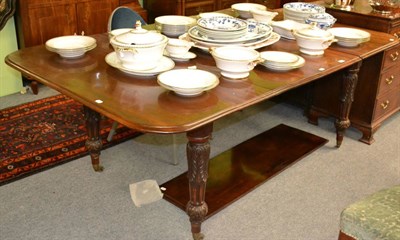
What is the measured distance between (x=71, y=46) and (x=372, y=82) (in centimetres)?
183

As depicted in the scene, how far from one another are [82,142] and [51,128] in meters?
0.30

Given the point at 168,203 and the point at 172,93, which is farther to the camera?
the point at 168,203

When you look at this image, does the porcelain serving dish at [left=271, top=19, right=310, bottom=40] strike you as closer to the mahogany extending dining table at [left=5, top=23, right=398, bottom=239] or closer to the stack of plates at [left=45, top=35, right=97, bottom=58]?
the mahogany extending dining table at [left=5, top=23, right=398, bottom=239]

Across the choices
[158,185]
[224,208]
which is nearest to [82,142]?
[158,185]

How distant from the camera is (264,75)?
75.4 inches

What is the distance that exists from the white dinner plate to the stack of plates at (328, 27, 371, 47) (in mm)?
929

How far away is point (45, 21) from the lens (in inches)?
132

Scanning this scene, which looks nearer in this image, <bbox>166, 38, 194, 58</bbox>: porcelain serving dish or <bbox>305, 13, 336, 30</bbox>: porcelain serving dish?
<bbox>166, 38, 194, 58</bbox>: porcelain serving dish

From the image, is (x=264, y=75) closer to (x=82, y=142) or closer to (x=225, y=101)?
(x=225, y=101)

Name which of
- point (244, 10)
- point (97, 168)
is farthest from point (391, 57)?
point (97, 168)

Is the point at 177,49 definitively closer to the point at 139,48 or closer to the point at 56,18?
the point at 139,48

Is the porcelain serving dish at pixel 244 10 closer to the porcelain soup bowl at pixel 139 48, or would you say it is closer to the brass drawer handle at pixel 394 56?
the brass drawer handle at pixel 394 56

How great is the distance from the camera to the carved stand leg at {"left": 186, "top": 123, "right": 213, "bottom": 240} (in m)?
1.72

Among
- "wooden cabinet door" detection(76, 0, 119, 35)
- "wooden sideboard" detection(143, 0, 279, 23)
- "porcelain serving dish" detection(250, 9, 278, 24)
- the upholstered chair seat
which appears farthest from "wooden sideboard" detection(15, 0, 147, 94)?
the upholstered chair seat
